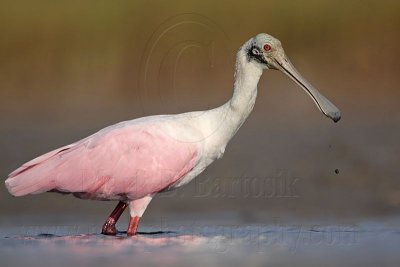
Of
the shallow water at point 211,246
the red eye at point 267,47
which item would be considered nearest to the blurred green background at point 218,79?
the shallow water at point 211,246

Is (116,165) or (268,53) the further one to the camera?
(268,53)

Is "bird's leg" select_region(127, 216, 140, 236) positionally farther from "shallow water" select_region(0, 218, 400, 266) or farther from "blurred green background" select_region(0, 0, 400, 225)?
"blurred green background" select_region(0, 0, 400, 225)

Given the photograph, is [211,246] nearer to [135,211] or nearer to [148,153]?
[135,211]

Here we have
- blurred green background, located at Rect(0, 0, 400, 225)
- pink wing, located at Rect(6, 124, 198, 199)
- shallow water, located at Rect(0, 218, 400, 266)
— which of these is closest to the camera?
shallow water, located at Rect(0, 218, 400, 266)

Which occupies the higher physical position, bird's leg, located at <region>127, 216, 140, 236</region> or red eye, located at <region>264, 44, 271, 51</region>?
red eye, located at <region>264, 44, 271, 51</region>

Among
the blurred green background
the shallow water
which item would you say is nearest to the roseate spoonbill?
the shallow water

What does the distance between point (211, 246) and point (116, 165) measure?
143cm

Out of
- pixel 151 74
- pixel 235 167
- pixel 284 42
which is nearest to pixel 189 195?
pixel 235 167

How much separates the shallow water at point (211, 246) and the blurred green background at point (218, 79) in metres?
2.56

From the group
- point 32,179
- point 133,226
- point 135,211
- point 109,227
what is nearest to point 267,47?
point 135,211

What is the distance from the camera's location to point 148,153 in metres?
14.8

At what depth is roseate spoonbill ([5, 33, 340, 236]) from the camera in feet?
48.0

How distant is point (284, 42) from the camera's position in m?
23.6

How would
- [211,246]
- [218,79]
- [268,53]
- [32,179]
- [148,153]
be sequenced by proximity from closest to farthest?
[211,246] < [32,179] < [148,153] < [268,53] < [218,79]
